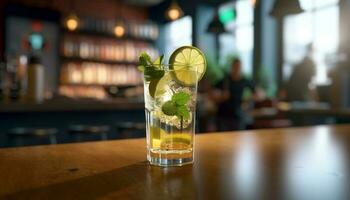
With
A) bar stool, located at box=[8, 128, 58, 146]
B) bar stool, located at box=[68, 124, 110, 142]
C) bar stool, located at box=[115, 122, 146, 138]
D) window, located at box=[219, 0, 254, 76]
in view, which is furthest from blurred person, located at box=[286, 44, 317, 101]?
bar stool, located at box=[8, 128, 58, 146]

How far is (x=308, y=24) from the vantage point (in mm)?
6230

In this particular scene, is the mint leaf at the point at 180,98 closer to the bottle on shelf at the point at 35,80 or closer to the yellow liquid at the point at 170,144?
the yellow liquid at the point at 170,144

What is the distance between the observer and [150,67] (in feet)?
2.37

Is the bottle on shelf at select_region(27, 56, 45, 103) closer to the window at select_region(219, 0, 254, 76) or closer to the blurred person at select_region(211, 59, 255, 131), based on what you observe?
the blurred person at select_region(211, 59, 255, 131)

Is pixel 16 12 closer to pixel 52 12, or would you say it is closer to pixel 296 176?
pixel 52 12

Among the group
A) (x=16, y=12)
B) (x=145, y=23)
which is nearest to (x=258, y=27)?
(x=145, y=23)


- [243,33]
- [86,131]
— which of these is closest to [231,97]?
[86,131]

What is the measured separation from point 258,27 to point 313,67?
1.95 metres

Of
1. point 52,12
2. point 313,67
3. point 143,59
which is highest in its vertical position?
point 52,12

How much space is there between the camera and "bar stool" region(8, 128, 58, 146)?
2758mm

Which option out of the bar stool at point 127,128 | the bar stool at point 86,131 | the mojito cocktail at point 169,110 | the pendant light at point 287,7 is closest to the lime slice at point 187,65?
the mojito cocktail at point 169,110

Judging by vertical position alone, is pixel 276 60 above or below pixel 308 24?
below

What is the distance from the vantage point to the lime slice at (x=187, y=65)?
72 cm

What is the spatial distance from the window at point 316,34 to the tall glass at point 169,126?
505 centimetres
